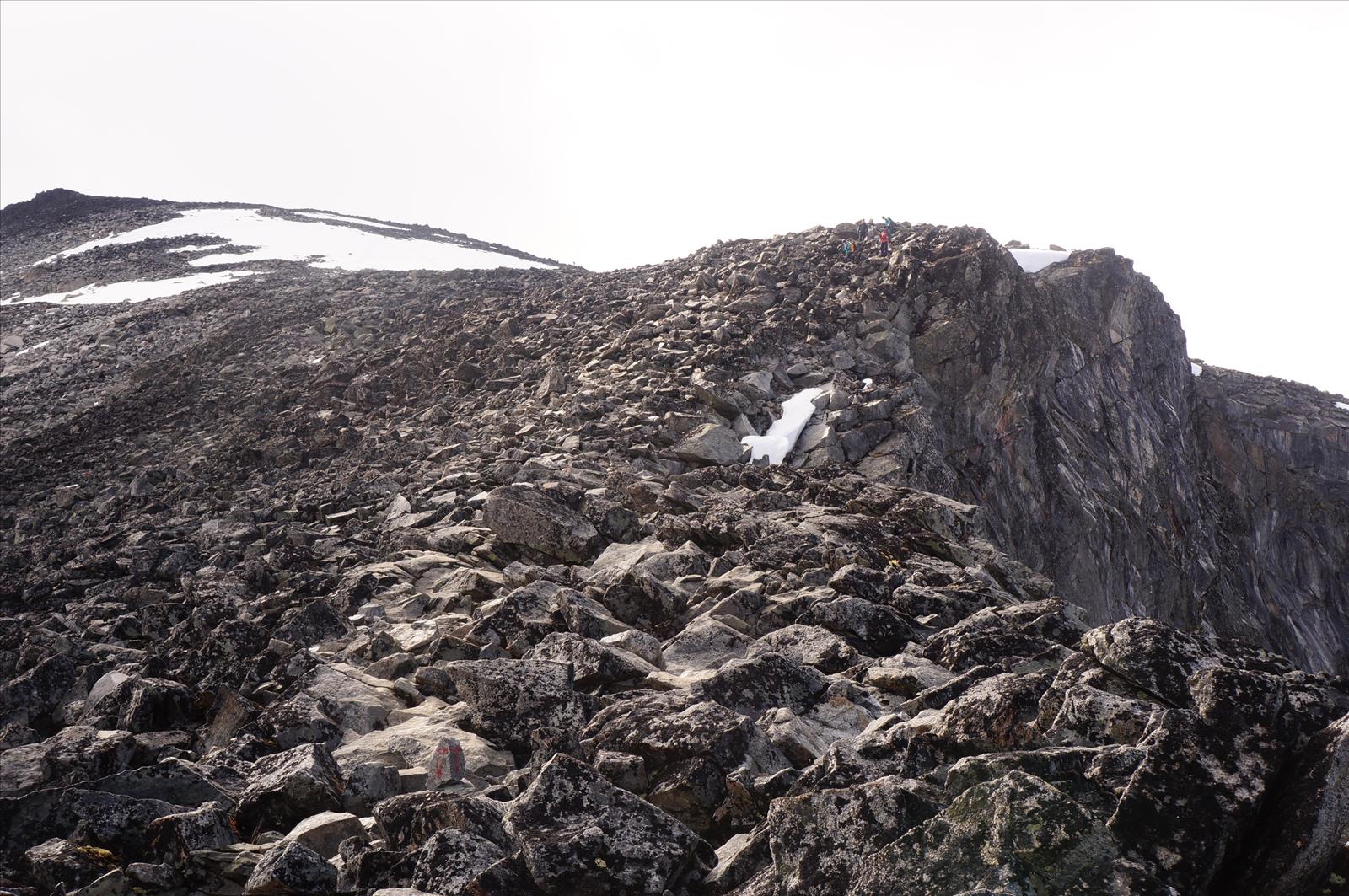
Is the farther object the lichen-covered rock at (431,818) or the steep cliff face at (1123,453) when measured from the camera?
the steep cliff face at (1123,453)

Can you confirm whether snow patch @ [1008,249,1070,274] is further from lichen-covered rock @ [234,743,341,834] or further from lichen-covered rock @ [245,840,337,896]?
lichen-covered rock @ [245,840,337,896]

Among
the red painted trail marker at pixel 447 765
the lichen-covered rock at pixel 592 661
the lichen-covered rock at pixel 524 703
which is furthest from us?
the lichen-covered rock at pixel 592 661

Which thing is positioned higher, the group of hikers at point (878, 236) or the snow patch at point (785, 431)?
the group of hikers at point (878, 236)

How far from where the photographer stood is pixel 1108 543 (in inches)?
872

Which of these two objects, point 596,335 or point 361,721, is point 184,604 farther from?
point 596,335

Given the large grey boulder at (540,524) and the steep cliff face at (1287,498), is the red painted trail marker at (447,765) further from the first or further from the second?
the steep cliff face at (1287,498)

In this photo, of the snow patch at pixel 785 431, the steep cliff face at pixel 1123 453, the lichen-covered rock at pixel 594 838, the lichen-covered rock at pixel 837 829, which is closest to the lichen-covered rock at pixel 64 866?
the lichen-covered rock at pixel 594 838

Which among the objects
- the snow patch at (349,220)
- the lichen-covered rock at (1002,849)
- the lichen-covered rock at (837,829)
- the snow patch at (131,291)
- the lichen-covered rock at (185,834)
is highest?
the snow patch at (349,220)

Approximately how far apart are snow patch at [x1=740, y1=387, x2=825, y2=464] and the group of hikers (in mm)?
7357

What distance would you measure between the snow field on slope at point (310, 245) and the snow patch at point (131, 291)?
317 cm

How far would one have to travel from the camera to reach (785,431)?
15.8 meters

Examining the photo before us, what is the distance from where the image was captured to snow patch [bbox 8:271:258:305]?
37281 mm

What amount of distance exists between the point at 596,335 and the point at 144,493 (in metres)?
9.61

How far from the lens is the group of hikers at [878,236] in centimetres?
2308
